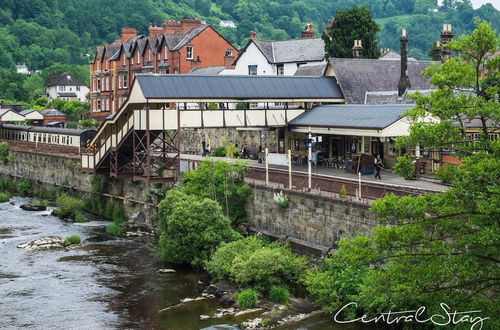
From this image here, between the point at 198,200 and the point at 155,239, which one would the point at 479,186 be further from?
the point at 155,239

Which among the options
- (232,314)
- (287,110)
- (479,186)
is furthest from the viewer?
(287,110)

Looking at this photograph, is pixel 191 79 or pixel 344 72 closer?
pixel 191 79

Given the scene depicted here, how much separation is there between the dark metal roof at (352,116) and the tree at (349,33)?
20.3 metres

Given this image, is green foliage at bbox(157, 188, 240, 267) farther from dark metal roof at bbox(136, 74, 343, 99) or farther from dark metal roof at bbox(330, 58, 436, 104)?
dark metal roof at bbox(330, 58, 436, 104)

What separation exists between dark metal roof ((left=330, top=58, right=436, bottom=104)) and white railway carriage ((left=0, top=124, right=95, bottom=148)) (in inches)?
797

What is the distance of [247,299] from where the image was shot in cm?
2870

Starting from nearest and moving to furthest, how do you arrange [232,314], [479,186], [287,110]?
[479,186]
[232,314]
[287,110]

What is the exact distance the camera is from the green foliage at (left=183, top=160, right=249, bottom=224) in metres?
38.2

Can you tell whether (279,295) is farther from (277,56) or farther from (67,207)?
(277,56)

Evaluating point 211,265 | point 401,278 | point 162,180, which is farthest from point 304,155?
point 401,278

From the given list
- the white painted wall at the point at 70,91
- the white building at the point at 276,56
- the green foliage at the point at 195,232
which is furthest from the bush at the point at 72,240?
the white painted wall at the point at 70,91

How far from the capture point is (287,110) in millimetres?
46938

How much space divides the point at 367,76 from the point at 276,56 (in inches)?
816

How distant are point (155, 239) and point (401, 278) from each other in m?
24.0
